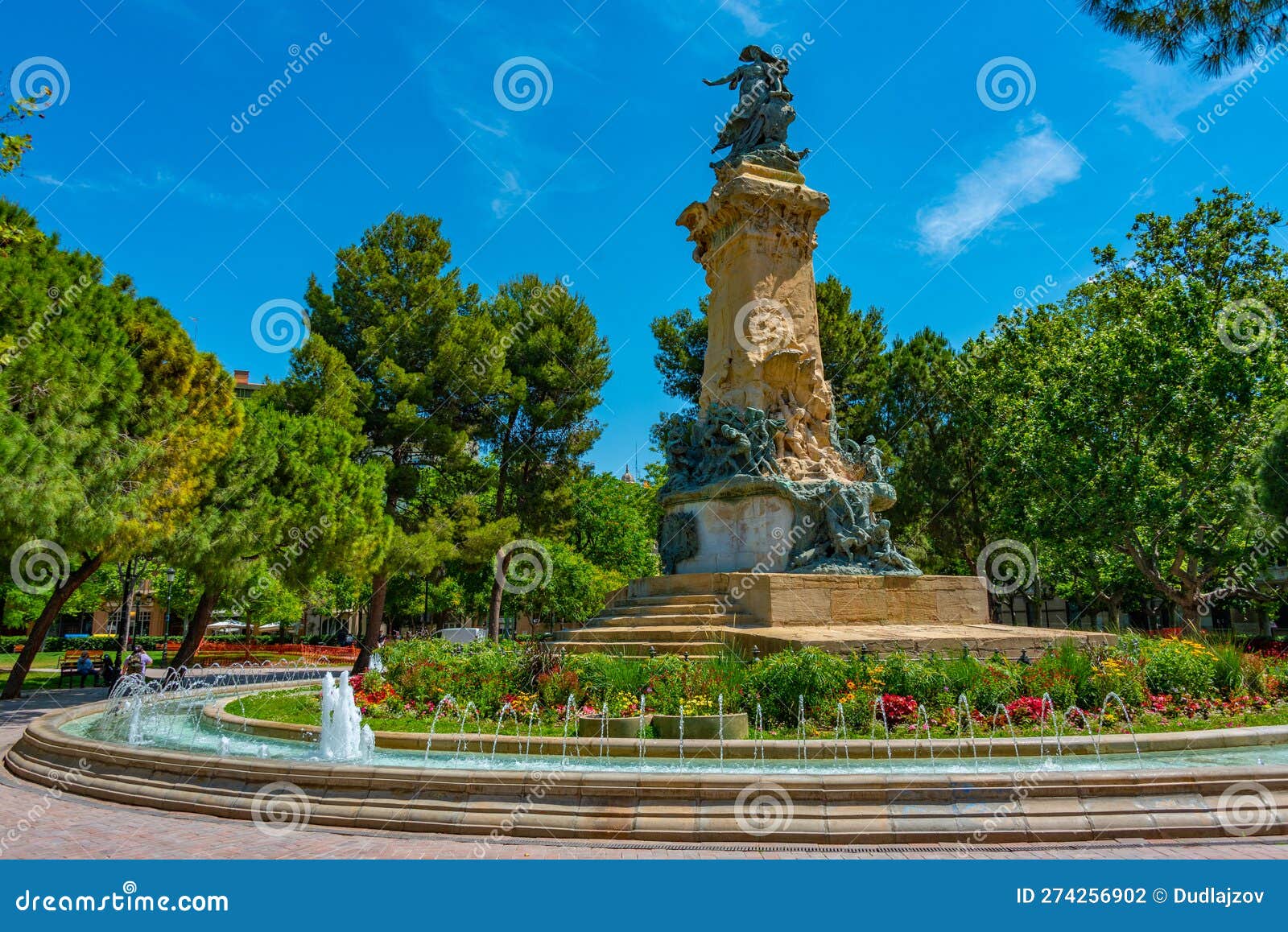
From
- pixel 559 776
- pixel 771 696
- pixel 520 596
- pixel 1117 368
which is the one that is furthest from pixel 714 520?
pixel 520 596

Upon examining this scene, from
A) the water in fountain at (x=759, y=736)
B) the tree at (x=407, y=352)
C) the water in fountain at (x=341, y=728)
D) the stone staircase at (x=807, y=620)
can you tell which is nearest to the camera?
the water in fountain at (x=759, y=736)

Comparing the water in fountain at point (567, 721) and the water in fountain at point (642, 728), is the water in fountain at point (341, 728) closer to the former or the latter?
the water in fountain at point (567, 721)

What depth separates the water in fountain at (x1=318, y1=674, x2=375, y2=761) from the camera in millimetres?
10148

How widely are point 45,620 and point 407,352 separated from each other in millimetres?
13557

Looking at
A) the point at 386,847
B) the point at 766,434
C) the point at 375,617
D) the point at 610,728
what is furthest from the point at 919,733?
the point at 375,617

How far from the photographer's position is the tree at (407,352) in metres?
29.5

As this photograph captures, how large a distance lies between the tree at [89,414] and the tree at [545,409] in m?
15.6

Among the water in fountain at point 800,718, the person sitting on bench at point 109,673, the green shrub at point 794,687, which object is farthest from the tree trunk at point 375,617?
the water in fountain at point 800,718

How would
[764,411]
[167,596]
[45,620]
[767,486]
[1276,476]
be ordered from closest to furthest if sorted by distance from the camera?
[767,486]
[764,411]
[45,620]
[1276,476]
[167,596]

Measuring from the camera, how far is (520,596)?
151ft

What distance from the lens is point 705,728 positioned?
33.9 ft

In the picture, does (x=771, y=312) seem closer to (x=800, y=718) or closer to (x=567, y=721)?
(x=800, y=718)

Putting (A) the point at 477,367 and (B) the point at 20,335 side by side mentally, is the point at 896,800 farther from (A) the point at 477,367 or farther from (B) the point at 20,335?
(A) the point at 477,367

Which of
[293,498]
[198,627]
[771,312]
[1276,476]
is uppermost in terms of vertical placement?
[771,312]
